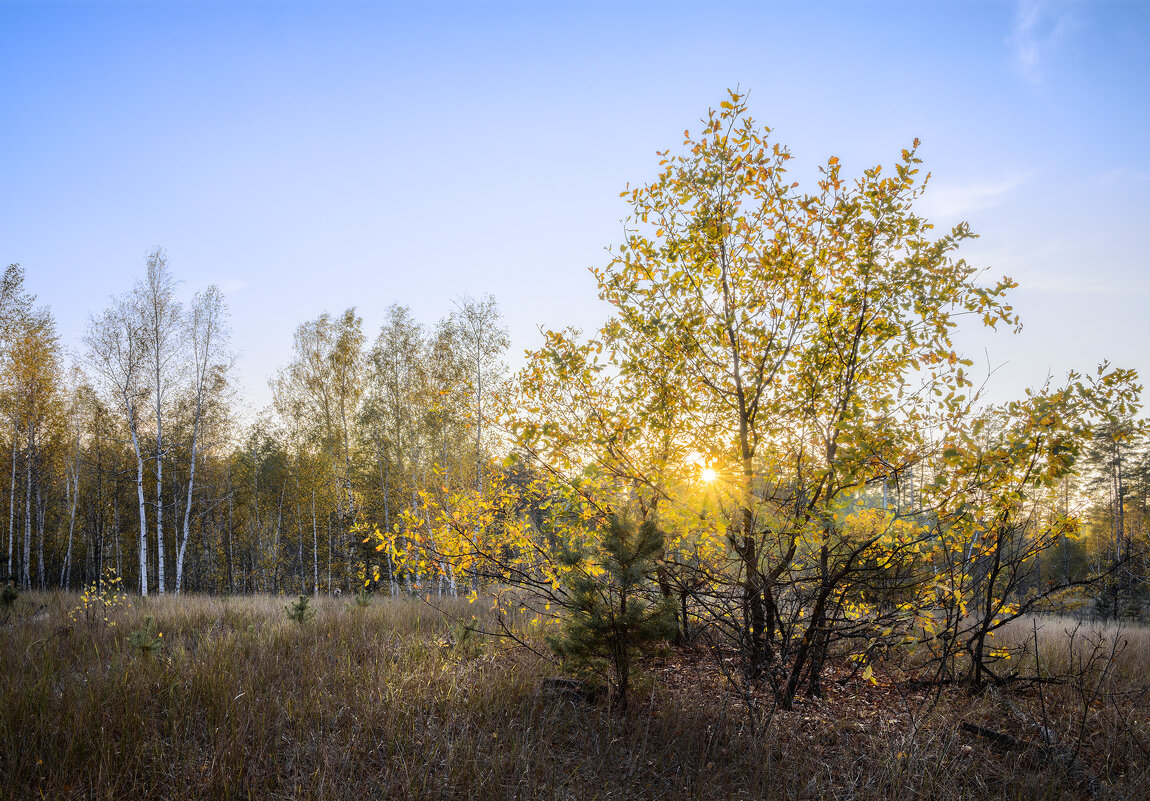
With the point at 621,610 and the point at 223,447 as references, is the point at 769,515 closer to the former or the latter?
the point at 621,610

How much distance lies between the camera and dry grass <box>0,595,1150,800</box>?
3082 millimetres

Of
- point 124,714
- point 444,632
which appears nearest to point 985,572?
point 444,632

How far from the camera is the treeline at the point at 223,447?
571 inches

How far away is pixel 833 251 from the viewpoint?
165 inches

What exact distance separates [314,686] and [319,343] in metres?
18.2

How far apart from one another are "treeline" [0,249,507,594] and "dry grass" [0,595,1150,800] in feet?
19.6

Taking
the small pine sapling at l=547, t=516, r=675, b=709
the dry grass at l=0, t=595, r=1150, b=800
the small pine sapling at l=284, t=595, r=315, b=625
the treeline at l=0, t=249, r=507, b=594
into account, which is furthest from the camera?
the treeline at l=0, t=249, r=507, b=594

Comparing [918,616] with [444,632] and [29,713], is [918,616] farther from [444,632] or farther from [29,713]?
[29,713]

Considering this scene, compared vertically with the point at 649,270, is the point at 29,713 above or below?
below

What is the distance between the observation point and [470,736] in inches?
137

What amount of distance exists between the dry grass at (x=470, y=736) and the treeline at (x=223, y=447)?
236 inches

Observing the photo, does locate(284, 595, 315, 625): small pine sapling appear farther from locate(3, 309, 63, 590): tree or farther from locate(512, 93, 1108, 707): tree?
locate(3, 309, 63, 590): tree

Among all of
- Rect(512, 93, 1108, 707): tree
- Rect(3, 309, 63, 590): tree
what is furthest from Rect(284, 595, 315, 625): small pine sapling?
Rect(3, 309, 63, 590): tree

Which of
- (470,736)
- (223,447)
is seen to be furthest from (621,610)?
(223,447)
